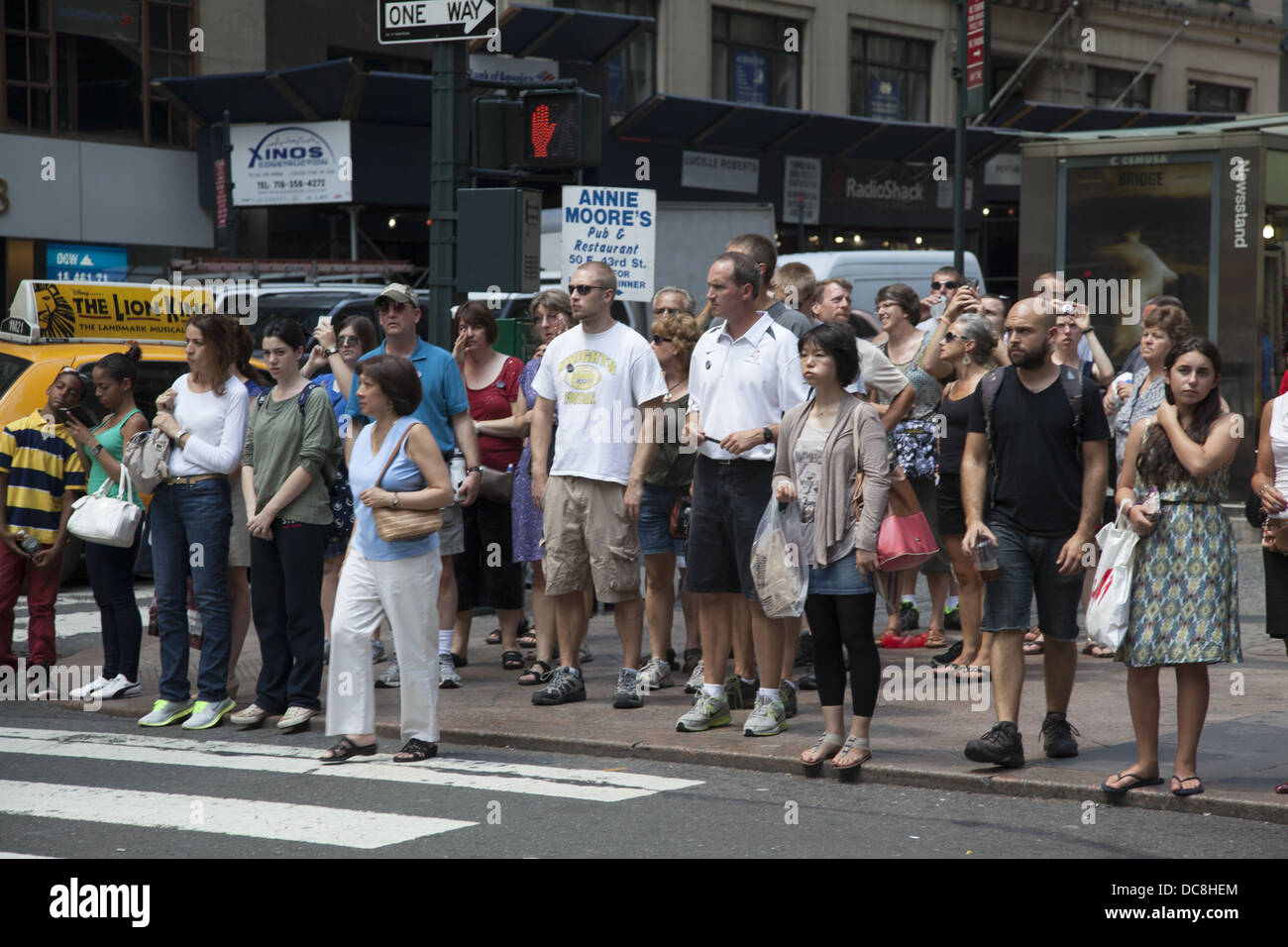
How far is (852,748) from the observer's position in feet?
22.8

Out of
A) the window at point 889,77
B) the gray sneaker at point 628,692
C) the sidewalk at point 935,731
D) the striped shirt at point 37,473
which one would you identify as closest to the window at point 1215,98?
the window at point 889,77

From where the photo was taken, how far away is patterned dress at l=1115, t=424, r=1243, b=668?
6.28 metres

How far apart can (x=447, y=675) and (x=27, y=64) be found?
17042 mm

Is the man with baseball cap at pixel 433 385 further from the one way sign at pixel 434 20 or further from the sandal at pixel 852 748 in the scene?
the sandal at pixel 852 748

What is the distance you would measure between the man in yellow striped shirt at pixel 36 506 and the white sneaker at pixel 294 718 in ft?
7.02

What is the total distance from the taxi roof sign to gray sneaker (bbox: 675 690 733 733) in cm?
711

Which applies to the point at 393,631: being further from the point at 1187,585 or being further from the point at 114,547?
the point at 1187,585

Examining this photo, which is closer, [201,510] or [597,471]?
[201,510]

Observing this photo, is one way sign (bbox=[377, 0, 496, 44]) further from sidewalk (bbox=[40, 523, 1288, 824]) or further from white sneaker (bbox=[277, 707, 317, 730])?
white sneaker (bbox=[277, 707, 317, 730])

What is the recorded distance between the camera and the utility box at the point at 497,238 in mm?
9516

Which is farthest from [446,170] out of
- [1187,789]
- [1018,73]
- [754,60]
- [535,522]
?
[754,60]

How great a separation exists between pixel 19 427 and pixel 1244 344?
10462 mm

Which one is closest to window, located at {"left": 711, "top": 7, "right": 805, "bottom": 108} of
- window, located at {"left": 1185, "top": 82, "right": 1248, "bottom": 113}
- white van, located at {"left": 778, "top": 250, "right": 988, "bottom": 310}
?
white van, located at {"left": 778, "top": 250, "right": 988, "bottom": 310}

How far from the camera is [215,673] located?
326 inches
